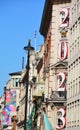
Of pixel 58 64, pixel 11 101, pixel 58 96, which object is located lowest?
pixel 58 96

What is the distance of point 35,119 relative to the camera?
268 ft

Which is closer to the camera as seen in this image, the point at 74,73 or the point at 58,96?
the point at 74,73

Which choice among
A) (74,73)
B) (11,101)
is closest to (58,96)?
(74,73)

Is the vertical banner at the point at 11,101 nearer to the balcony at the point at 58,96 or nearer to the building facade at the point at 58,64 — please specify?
the building facade at the point at 58,64

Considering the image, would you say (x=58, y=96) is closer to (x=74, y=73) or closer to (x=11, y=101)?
(x=74, y=73)

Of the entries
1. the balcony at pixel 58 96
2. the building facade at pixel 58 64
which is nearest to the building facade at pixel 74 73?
the balcony at pixel 58 96

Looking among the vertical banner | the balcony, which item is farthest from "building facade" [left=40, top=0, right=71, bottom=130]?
the vertical banner

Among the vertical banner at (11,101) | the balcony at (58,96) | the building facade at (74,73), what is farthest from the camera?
the vertical banner at (11,101)

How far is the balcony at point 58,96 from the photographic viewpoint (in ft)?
188

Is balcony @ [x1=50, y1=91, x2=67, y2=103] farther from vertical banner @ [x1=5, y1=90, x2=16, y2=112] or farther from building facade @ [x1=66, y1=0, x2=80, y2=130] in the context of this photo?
vertical banner @ [x1=5, y1=90, x2=16, y2=112]

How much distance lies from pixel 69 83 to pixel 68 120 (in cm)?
347

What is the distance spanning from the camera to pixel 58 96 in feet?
190

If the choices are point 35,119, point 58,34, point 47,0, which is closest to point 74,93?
point 58,34

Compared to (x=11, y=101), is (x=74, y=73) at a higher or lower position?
lower
